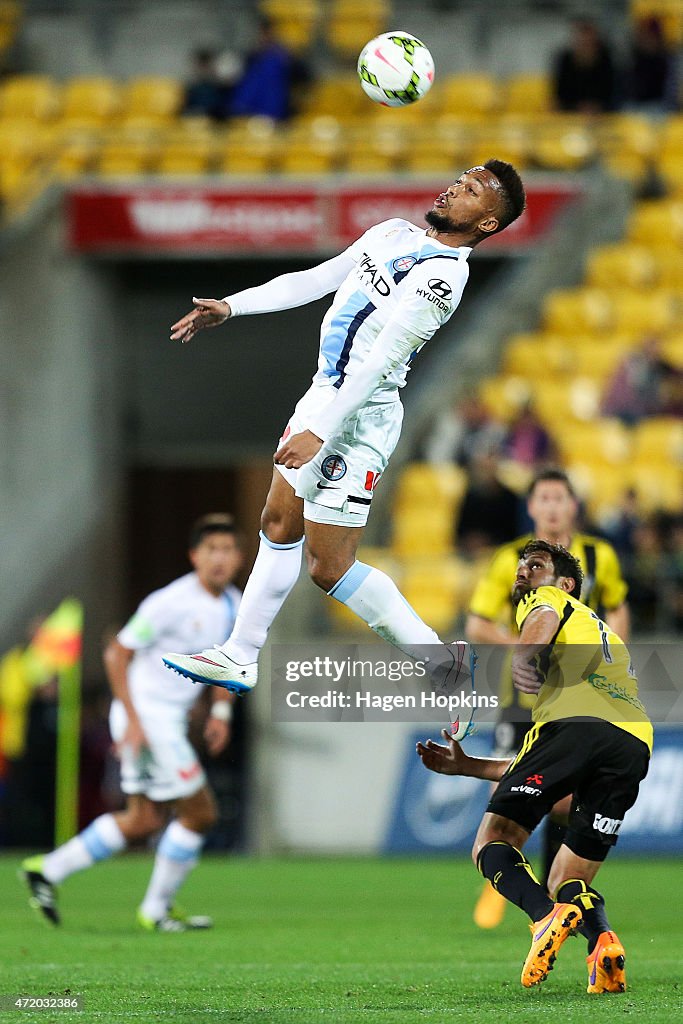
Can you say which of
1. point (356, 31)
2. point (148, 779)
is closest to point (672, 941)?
point (148, 779)

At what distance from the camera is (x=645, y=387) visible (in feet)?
52.4

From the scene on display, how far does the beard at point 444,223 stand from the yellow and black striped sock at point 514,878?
245 centimetres

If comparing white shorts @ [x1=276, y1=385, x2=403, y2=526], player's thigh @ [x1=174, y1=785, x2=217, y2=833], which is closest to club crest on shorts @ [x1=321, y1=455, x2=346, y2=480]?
white shorts @ [x1=276, y1=385, x2=403, y2=526]

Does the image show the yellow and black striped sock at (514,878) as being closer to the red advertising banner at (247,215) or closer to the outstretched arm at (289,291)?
Answer: the outstretched arm at (289,291)

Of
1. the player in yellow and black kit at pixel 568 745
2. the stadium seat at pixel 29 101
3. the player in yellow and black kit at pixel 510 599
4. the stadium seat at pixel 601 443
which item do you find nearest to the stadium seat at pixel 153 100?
the stadium seat at pixel 29 101

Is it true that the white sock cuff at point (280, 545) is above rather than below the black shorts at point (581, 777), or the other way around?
above

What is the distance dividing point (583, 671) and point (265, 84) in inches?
538

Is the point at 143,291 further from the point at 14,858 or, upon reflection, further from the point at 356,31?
the point at 14,858

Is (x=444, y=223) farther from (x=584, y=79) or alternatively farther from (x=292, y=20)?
(x=292, y=20)

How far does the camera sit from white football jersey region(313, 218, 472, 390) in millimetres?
6777

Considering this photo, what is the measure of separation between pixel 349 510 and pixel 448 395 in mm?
9954

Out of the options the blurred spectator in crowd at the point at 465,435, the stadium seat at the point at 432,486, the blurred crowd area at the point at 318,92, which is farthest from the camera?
the blurred crowd area at the point at 318,92

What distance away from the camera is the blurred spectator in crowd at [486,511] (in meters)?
14.5

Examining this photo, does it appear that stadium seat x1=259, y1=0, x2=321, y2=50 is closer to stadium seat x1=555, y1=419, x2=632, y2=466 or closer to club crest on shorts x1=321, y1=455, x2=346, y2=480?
stadium seat x1=555, y1=419, x2=632, y2=466
